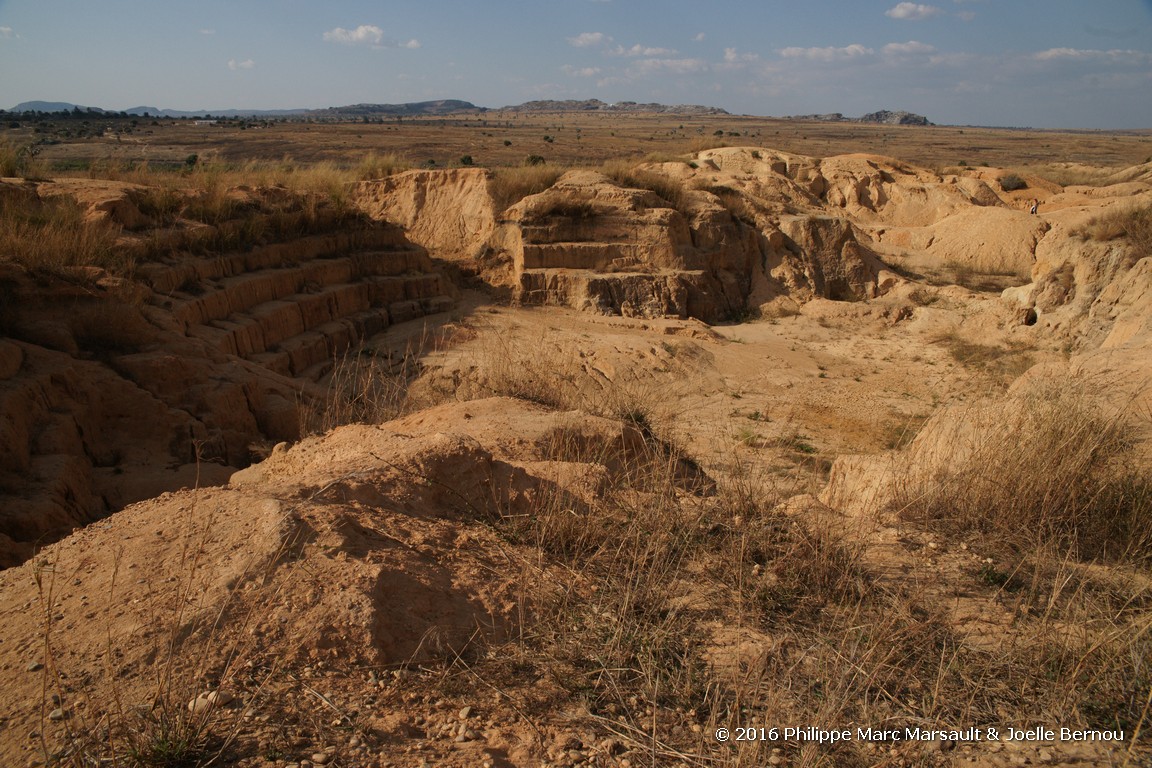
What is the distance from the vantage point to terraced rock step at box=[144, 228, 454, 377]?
380 inches

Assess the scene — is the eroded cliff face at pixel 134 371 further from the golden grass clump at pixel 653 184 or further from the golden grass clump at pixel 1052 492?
the golden grass clump at pixel 653 184

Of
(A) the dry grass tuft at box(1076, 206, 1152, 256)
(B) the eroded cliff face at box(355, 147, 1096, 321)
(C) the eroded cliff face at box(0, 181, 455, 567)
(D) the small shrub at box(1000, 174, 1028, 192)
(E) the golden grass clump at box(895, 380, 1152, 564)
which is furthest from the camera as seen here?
(D) the small shrub at box(1000, 174, 1028, 192)

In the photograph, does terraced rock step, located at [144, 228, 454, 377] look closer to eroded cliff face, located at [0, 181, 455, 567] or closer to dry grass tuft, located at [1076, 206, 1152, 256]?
eroded cliff face, located at [0, 181, 455, 567]

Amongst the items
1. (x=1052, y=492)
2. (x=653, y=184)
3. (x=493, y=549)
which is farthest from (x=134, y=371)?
(x=653, y=184)

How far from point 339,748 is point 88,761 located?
0.62 m

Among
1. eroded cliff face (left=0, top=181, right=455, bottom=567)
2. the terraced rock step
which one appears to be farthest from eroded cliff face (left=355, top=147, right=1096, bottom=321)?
A: eroded cliff face (left=0, top=181, right=455, bottom=567)

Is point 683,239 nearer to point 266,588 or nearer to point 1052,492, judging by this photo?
point 1052,492

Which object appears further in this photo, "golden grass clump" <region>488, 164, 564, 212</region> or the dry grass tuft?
"golden grass clump" <region>488, 164, 564, 212</region>

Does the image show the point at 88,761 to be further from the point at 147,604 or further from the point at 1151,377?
the point at 1151,377

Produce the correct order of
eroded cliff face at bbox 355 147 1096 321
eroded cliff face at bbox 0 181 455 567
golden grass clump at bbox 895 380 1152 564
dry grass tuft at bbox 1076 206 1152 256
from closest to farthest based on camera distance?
golden grass clump at bbox 895 380 1152 564, eroded cliff face at bbox 0 181 455 567, dry grass tuft at bbox 1076 206 1152 256, eroded cliff face at bbox 355 147 1096 321

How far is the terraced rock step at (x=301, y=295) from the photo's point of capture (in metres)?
9.66

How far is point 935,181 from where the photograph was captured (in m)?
24.9

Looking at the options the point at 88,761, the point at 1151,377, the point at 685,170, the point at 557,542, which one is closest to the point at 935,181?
the point at 685,170

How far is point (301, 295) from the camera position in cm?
1214
